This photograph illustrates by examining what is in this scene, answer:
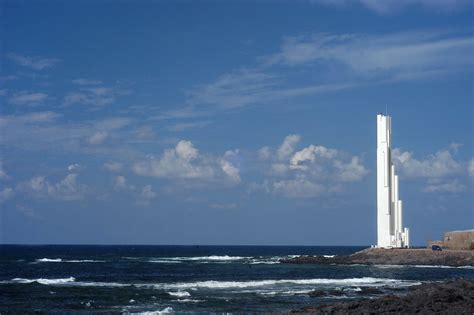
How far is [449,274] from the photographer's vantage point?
56.2 metres

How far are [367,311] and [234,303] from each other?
38.4 feet

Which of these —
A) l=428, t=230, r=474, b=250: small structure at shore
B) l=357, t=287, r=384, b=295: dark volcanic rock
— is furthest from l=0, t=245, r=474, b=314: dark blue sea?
l=428, t=230, r=474, b=250: small structure at shore

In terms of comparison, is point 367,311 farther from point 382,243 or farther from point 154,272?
point 382,243

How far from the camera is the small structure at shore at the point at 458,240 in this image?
3066 inches

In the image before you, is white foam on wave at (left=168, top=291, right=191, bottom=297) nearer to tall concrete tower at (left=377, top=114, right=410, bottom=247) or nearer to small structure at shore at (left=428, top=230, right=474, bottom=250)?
tall concrete tower at (left=377, top=114, right=410, bottom=247)

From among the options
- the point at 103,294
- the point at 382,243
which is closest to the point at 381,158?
the point at 382,243

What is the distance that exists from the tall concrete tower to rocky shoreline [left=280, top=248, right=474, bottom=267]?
7.35ft

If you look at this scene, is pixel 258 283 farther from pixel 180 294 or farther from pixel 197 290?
pixel 180 294

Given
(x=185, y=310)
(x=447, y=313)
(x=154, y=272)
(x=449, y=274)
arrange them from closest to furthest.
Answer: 1. (x=447, y=313)
2. (x=185, y=310)
3. (x=449, y=274)
4. (x=154, y=272)

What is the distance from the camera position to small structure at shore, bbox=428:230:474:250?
77.9 m

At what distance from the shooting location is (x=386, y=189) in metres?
77.3

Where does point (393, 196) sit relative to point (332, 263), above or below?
above

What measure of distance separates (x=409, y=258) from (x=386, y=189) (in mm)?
8339

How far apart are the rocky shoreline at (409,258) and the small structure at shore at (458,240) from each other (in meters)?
5.87
